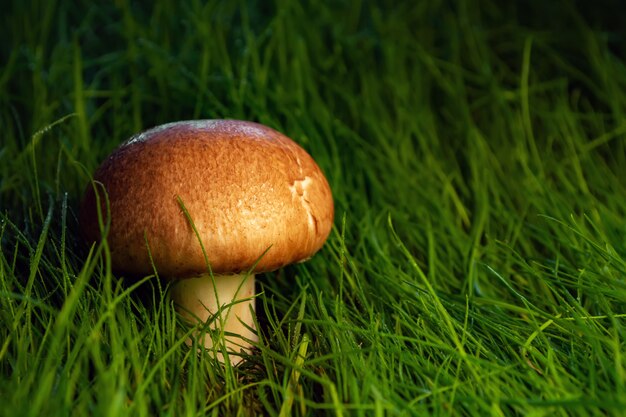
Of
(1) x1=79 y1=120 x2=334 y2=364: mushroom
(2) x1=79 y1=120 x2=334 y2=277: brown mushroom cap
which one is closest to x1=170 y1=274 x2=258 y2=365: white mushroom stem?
(1) x1=79 y1=120 x2=334 y2=364: mushroom

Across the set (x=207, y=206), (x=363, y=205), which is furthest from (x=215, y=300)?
(x=363, y=205)

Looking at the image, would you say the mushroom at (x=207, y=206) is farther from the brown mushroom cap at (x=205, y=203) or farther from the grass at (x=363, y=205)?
the grass at (x=363, y=205)

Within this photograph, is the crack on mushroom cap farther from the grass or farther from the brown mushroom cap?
the grass

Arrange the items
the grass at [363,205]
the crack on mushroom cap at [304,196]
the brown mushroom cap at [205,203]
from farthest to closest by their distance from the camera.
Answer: the crack on mushroom cap at [304,196] < the brown mushroom cap at [205,203] < the grass at [363,205]

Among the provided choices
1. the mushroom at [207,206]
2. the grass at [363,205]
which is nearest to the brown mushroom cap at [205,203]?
the mushroom at [207,206]

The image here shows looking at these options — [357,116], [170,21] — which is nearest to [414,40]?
[357,116]

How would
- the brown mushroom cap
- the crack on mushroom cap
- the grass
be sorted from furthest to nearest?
the crack on mushroom cap < the brown mushroom cap < the grass
